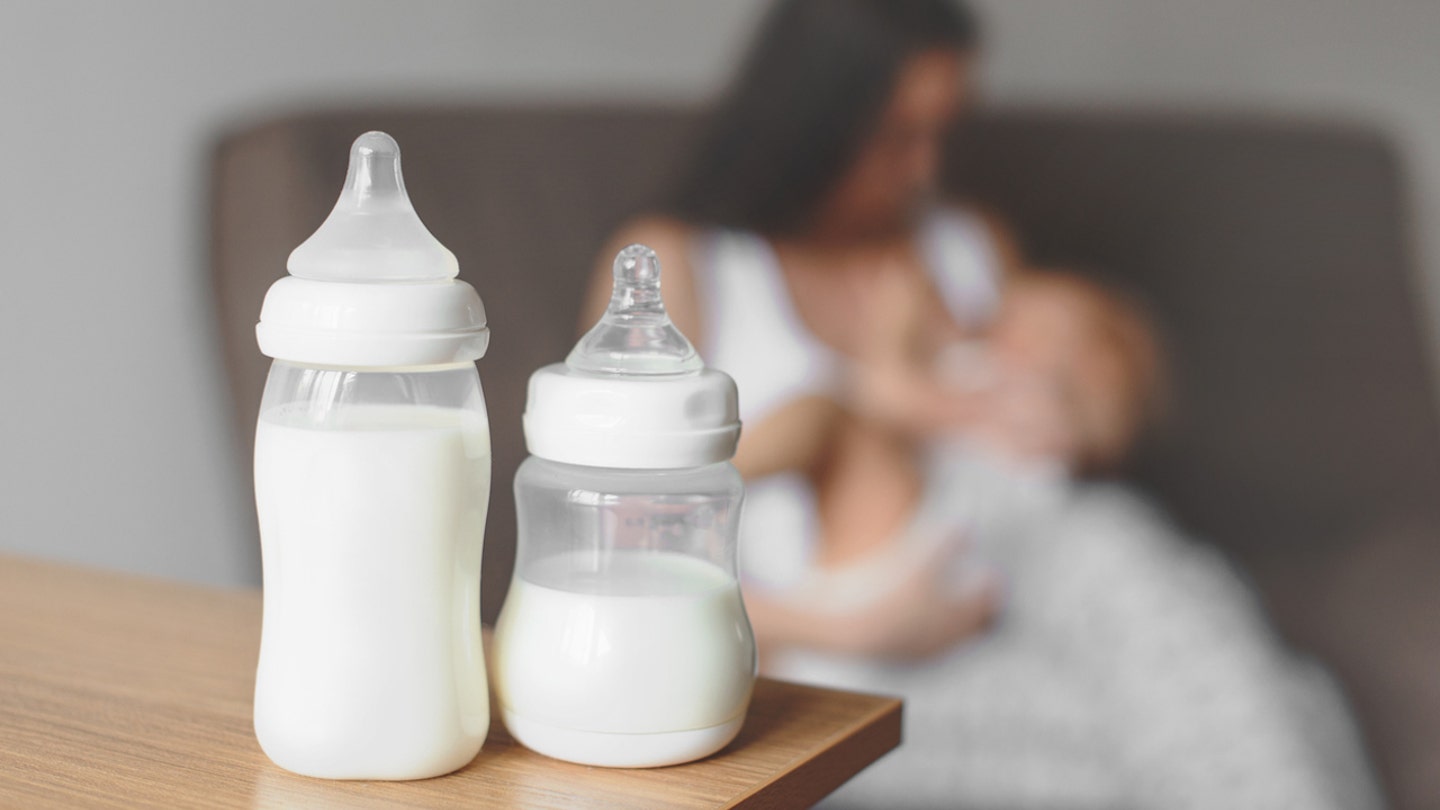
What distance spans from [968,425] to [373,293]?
1123 millimetres

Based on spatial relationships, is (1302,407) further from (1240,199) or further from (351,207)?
(351,207)

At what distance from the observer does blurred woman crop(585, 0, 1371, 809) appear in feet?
3.99

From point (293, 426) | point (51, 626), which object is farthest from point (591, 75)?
point (293, 426)

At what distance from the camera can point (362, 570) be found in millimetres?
436

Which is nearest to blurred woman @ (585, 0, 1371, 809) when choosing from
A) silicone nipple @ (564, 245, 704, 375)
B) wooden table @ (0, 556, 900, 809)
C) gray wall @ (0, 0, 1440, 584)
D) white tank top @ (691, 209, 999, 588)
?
white tank top @ (691, 209, 999, 588)

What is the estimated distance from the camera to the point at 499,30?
1723mm

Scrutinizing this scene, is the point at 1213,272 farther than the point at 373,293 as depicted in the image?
Yes

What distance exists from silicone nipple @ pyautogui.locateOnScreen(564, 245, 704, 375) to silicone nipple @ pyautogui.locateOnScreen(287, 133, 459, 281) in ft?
0.17

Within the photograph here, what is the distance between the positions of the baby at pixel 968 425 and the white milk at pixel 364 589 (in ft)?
2.95

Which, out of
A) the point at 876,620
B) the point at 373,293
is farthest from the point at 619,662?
the point at 876,620

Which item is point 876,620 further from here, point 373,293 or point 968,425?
point 373,293

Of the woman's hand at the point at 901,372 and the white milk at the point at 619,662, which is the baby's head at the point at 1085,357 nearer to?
the woman's hand at the point at 901,372

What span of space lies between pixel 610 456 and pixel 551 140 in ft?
3.48

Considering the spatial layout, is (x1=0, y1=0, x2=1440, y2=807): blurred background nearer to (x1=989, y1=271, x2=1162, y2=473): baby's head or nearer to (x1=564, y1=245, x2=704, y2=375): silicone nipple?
(x1=989, y1=271, x2=1162, y2=473): baby's head
